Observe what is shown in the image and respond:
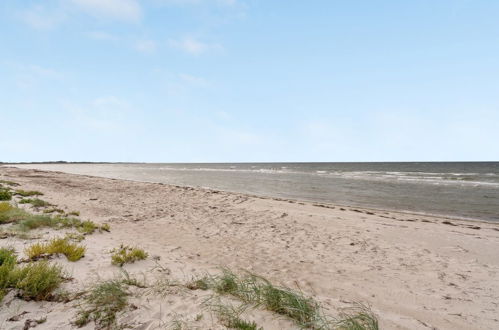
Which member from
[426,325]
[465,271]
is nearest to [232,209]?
[465,271]

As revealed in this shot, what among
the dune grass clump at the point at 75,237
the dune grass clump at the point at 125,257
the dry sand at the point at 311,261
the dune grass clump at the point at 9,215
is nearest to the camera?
the dry sand at the point at 311,261

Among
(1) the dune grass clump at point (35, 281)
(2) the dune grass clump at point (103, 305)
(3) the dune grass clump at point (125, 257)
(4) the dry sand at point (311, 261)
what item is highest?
(1) the dune grass clump at point (35, 281)

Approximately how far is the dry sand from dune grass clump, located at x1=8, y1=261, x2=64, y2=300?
15 centimetres

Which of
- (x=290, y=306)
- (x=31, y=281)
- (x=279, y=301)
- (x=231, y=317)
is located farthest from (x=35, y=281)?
(x=290, y=306)

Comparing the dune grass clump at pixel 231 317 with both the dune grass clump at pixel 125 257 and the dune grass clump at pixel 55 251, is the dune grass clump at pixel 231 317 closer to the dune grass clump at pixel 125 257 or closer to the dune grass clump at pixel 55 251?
the dune grass clump at pixel 125 257

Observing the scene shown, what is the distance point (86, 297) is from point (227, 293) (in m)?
1.95

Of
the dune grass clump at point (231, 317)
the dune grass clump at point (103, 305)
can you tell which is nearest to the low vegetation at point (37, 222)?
the dune grass clump at point (103, 305)

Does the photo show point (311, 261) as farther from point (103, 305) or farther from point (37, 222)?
point (37, 222)

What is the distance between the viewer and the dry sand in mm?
3826

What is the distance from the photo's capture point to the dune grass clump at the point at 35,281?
368 centimetres

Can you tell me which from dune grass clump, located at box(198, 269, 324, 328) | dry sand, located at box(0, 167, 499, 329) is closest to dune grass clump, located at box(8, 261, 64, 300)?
dry sand, located at box(0, 167, 499, 329)

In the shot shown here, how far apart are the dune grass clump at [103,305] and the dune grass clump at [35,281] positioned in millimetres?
560

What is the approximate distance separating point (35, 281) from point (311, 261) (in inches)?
222

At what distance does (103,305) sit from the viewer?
3516 millimetres
